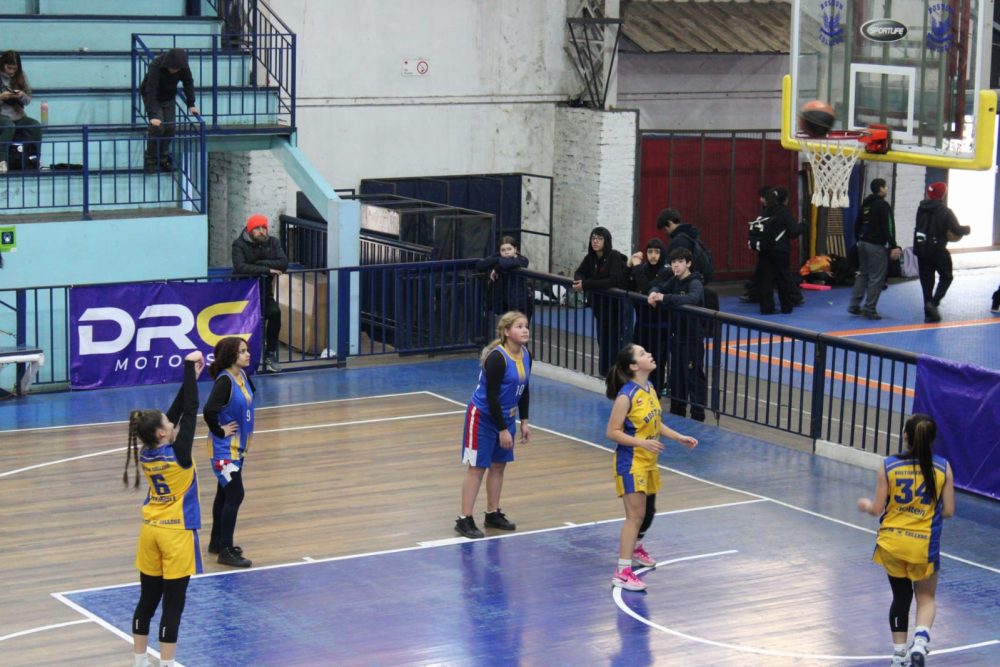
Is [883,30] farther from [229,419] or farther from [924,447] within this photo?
[229,419]

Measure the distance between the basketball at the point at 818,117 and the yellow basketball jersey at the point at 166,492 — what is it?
387 inches

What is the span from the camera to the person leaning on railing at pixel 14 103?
63.6 ft

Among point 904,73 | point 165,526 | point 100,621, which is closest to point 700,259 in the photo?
point 904,73

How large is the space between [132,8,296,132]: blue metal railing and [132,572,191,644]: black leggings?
1238cm

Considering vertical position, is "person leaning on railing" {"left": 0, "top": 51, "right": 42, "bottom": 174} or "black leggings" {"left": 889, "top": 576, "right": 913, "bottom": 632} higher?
"person leaning on railing" {"left": 0, "top": 51, "right": 42, "bottom": 174}

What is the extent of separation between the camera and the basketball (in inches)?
674

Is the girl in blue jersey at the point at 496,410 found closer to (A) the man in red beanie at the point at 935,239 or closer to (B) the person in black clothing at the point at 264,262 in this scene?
(B) the person in black clothing at the point at 264,262

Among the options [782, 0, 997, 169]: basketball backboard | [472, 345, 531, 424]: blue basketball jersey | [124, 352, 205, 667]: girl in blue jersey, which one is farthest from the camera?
[782, 0, 997, 169]: basketball backboard

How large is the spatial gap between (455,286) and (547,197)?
674 centimetres

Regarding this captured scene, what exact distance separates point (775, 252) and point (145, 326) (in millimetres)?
10612

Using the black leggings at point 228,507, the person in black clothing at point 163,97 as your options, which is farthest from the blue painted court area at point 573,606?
the person in black clothing at point 163,97

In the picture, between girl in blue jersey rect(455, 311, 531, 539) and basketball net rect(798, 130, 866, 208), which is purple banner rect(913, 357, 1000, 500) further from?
girl in blue jersey rect(455, 311, 531, 539)

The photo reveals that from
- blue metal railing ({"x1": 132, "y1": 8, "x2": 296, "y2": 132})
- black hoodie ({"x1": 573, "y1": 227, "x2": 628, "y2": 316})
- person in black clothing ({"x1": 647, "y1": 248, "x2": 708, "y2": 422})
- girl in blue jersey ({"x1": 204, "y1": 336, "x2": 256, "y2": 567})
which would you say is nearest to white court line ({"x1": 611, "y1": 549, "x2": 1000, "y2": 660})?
girl in blue jersey ({"x1": 204, "y1": 336, "x2": 256, "y2": 567})

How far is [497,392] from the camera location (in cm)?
1243
